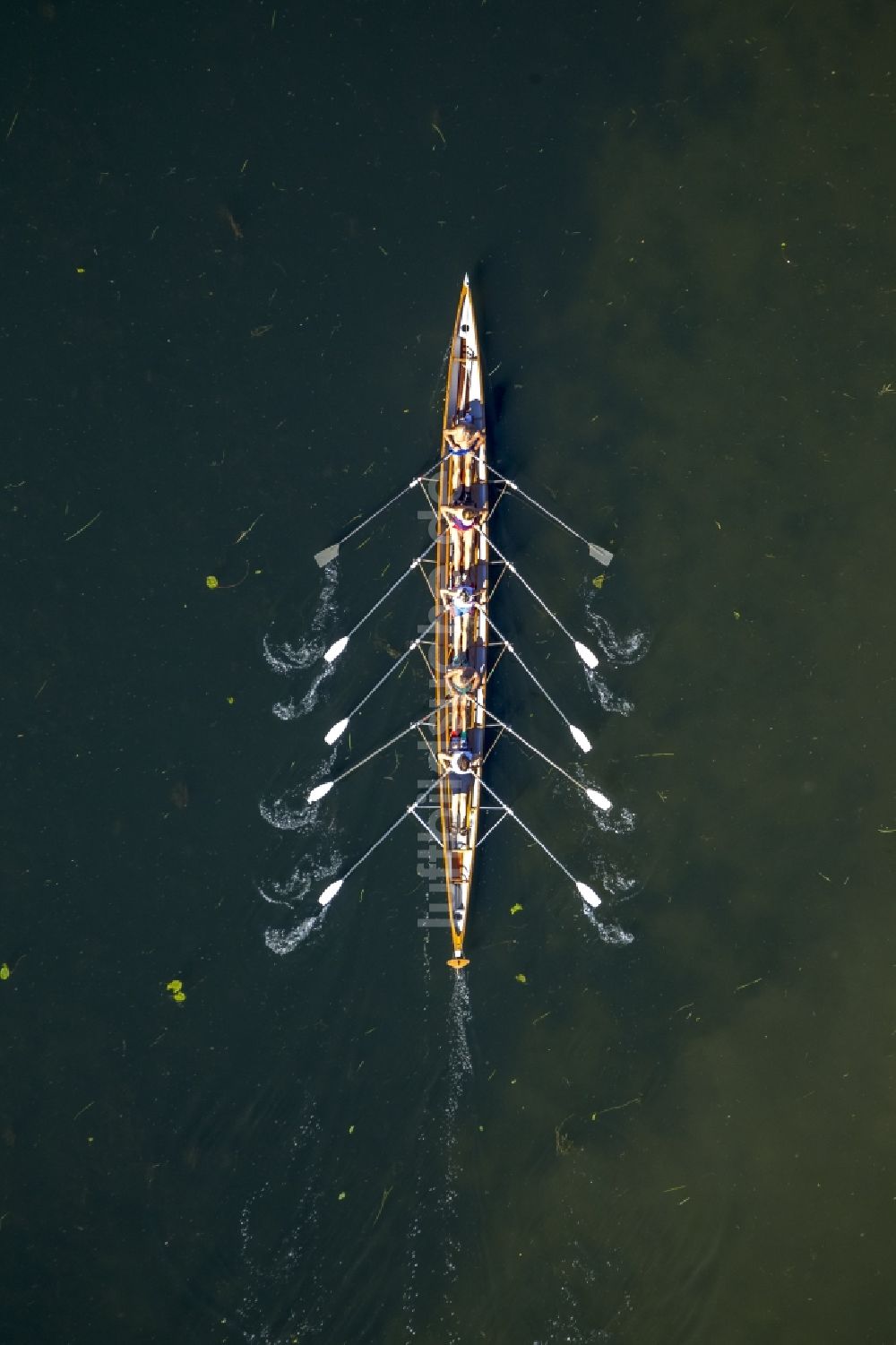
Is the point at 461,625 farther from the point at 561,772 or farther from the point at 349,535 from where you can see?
the point at 561,772

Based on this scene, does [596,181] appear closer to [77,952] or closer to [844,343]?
[844,343]

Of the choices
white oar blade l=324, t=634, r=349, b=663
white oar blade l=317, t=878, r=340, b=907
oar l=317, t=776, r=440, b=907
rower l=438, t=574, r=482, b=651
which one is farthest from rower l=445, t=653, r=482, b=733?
white oar blade l=317, t=878, r=340, b=907

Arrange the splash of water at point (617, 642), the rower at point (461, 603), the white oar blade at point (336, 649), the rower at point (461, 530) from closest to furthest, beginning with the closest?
the rower at point (461, 530) < the rower at point (461, 603) < the white oar blade at point (336, 649) < the splash of water at point (617, 642)

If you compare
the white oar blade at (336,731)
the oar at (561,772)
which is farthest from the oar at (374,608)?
the oar at (561,772)

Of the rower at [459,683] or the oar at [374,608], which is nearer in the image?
the rower at [459,683]

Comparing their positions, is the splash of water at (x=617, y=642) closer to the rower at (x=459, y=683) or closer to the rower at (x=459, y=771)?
the rower at (x=459, y=683)

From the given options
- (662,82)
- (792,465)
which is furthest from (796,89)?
(792,465)
